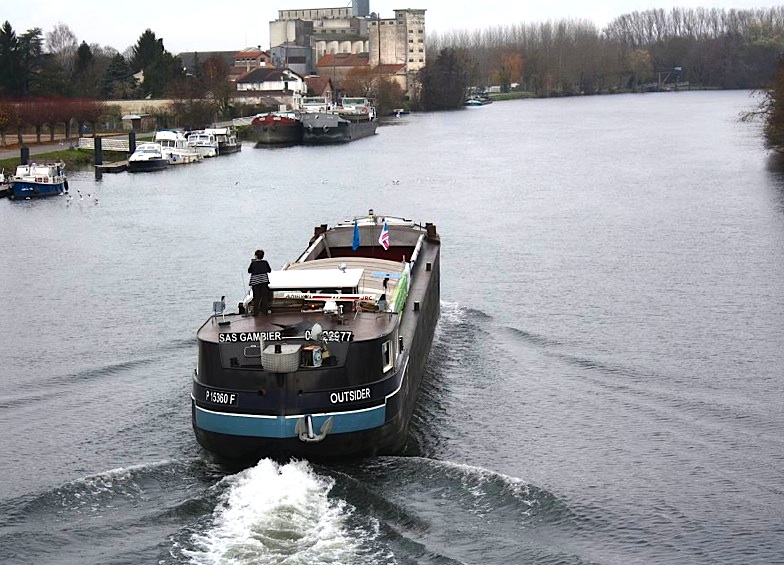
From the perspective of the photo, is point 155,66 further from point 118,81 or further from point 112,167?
point 112,167

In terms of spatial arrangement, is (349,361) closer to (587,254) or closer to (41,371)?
(41,371)

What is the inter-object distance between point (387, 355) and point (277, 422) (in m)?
2.37

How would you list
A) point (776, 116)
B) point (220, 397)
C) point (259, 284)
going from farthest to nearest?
point (776, 116) → point (259, 284) → point (220, 397)

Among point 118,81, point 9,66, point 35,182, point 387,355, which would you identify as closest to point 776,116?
point 35,182

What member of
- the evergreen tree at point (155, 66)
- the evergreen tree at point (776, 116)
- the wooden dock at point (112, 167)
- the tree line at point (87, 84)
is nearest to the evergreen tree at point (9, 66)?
the tree line at point (87, 84)

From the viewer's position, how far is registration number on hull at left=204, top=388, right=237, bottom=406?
60.8 feet

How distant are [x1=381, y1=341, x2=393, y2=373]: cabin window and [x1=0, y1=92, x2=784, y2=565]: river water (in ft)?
5.12

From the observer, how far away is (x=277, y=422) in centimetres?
1828

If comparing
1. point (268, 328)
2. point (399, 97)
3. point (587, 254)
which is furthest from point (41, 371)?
point (399, 97)

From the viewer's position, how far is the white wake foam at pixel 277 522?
53.2 ft

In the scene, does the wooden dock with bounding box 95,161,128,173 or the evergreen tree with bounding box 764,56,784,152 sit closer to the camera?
the evergreen tree with bounding box 764,56,784,152

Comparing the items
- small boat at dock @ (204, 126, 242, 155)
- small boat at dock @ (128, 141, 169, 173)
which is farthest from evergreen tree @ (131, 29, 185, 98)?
small boat at dock @ (128, 141, 169, 173)

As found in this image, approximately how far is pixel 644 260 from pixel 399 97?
129m

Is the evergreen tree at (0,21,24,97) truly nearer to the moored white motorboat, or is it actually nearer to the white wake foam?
the moored white motorboat
